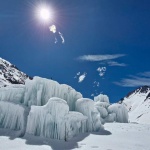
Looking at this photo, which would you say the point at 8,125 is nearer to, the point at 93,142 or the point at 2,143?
the point at 2,143

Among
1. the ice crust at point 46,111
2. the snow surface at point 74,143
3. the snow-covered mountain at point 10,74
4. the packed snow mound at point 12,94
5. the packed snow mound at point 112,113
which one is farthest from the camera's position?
the snow-covered mountain at point 10,74

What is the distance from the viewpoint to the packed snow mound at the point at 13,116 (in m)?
27.9

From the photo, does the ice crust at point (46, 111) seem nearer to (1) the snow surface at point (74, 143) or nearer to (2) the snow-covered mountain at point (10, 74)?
(1) the snow surface at point (74, 143)

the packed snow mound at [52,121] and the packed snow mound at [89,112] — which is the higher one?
the packed snow mound at [89,112]

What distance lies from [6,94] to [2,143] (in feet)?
30.1

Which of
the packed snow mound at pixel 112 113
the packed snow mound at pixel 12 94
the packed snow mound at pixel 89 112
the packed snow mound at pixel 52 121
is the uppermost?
the packed snow mound at pixel 112 113

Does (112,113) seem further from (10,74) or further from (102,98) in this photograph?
(10,74)

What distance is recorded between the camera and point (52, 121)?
2594cm

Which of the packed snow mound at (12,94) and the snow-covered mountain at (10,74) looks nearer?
the packed snow mound at (12,94)

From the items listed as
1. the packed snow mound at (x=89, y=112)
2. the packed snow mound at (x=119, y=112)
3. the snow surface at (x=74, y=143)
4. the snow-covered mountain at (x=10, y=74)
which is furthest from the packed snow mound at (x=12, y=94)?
the snow-covered mountain at (x=10, y=74)

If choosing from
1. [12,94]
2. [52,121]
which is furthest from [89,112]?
[12,94]

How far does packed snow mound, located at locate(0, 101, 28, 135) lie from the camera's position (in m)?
27.9

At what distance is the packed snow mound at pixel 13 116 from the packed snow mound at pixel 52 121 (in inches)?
62.4

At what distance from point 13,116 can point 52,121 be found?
4922mm
